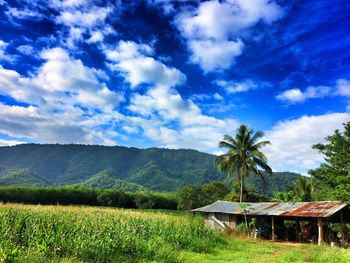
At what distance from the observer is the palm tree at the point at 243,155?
33938 millimetres

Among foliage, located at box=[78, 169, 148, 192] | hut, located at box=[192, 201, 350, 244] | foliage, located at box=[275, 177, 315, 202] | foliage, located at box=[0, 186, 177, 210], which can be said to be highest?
foliage, located at box=[78, 169, 148, 192]

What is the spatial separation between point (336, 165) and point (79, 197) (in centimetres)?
4982

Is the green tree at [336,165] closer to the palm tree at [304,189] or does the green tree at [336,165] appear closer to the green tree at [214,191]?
the palm tree at [304,189]

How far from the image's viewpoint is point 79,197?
204 ft

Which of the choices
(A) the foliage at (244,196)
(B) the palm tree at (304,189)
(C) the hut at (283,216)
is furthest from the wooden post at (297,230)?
(B) the palm tree at (304,189)

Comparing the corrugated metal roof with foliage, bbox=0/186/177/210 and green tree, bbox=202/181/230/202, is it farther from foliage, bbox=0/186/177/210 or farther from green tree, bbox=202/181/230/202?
foliage, bbox=0/186/177/210

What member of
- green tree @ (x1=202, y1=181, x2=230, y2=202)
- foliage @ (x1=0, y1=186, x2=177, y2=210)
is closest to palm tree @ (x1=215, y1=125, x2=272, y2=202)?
green tree @ (x1=202, y1=181, x2=230, y2=202)

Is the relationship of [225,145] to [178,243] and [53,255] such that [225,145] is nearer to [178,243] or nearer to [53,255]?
[178,243]

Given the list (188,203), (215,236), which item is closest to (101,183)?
(188,203)

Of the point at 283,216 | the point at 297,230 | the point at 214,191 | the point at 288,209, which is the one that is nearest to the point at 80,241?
the point at 288,209

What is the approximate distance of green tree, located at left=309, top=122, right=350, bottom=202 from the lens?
835 inches

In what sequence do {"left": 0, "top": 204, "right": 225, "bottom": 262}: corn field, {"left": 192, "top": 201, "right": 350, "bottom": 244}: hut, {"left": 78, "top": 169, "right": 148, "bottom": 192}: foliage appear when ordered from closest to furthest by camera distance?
{"left": 0, "top": 204, "right": 225, "bottom": 262}: corn field < {"left": 192, "top": 201, "right": 350, "bottom": 244}: hut < {"left": 78, "top": 169, "right": 148, "bottom": 192}: foliage

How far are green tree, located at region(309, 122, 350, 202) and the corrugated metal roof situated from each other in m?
1.04

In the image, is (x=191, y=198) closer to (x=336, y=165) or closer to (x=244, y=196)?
(x=244, y=196)
